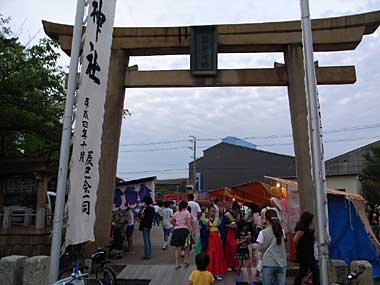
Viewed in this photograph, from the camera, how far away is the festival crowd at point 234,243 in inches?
234

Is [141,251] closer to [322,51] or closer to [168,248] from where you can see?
[168,248]

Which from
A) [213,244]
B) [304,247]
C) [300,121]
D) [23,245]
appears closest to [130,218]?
[23,245]

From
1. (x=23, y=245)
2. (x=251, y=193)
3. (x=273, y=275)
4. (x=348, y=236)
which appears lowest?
(x=273, y=275)

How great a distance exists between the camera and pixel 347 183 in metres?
36.3

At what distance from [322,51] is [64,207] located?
835 cm

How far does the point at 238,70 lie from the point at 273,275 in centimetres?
603

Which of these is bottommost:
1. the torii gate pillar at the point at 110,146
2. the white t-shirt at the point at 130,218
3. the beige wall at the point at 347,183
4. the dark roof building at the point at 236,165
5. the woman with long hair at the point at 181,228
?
the woman with long hair at the point at 181,228

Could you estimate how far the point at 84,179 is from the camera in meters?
5.46

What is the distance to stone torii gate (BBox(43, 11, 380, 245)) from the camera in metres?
10.1

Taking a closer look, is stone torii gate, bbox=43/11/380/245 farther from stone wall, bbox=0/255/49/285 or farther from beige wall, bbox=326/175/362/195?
beige wall, bbox=326/175/362/195

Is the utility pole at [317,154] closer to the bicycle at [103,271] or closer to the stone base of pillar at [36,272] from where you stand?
the bicycle at [103,271]

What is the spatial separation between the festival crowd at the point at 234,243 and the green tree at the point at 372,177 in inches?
974

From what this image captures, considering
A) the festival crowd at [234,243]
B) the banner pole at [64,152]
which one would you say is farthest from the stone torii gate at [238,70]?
the banner pole at [64,152]

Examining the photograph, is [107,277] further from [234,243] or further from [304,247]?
[304,247]
